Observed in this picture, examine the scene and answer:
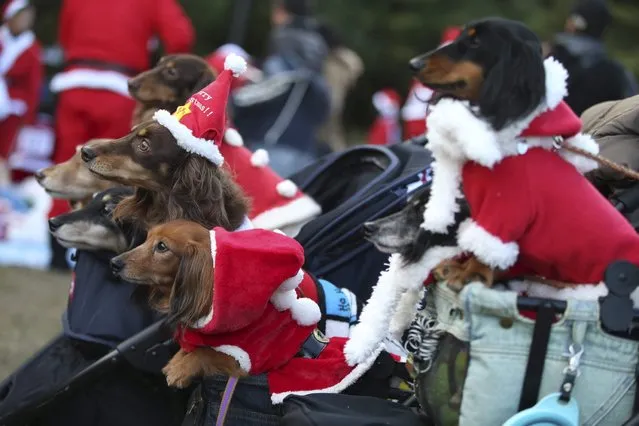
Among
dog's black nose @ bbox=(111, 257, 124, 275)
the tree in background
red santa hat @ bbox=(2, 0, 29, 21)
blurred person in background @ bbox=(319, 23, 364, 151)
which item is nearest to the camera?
dog's black nose @ bbox=(111, 257, 124, 275)

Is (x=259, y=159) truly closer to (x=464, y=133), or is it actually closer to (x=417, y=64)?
(x=417, y=64)

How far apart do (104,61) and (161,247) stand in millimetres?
4659

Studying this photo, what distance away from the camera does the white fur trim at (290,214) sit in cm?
446

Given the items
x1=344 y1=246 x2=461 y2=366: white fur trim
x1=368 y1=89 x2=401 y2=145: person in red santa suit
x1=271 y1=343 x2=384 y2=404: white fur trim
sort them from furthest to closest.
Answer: x1=368 y1=89 x2=401 y2=145: person in red santa suit < x1=271 y1=343 x2=384 y2=404: white fur trim < x1=344 y1=246 x2=461 y2=366: white fur trim

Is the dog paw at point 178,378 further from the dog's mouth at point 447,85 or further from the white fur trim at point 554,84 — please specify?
the white fur trim at point 554,84

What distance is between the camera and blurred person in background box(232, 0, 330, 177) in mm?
7746

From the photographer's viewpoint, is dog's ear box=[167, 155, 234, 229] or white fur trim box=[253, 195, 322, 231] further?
white fur trim box=[253, 195, 322, 231]

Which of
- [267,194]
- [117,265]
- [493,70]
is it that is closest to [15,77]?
[267,194]

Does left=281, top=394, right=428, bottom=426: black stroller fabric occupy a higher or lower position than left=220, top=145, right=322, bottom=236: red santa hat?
higher

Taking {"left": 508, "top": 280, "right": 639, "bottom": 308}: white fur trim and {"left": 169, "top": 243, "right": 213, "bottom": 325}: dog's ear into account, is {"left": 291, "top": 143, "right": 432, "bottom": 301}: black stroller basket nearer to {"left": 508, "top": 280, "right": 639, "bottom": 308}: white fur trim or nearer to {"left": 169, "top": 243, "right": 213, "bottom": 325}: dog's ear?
{"left": 169, "top": 243, "right": 213, "bottom": 325}: dog's ear

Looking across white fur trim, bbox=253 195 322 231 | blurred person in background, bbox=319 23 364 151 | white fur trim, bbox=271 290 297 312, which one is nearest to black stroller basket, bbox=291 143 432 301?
white fur trim, bbox=253 195 322 231

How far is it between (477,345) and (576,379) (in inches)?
10.7

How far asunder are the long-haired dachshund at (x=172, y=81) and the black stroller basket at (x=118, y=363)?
1.33 meters

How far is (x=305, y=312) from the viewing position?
338 cm
